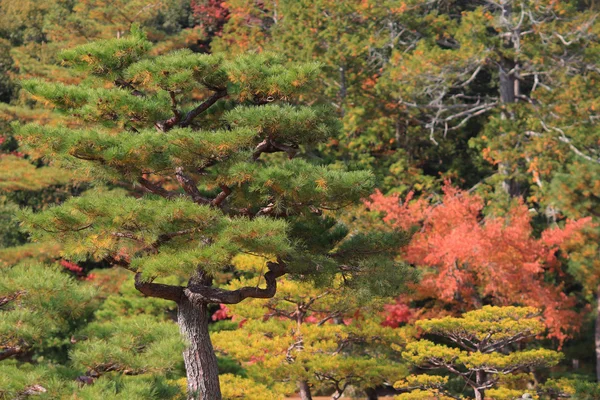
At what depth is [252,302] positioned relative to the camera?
12977 mm

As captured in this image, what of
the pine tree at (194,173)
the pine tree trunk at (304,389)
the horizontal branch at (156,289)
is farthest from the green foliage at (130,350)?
the pine tree trunk at (304,389)

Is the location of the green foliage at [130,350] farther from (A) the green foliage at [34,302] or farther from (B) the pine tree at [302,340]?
(B) the pine tree at [302,340]

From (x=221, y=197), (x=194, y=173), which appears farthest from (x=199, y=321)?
(x=194, y=173)

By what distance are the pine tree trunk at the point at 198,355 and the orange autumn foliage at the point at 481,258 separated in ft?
20.1

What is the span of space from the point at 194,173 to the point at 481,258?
7.37 metres

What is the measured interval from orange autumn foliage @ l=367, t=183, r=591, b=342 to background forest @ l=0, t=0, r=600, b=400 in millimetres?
51

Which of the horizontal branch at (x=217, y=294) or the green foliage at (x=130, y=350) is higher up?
the green foliage at (x=130, y=350)

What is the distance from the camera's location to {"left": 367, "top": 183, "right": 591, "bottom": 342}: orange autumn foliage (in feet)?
51.0

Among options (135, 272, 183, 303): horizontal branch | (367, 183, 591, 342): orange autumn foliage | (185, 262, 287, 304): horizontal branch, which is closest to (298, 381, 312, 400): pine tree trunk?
(367, 183, 591, 342): orange autumn foliage

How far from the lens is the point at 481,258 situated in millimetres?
15375

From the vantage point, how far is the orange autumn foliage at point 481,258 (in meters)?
15.6

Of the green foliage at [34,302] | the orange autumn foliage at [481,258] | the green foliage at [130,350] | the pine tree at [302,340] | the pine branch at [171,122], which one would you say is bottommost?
the orange autumn foliage at [481,258]

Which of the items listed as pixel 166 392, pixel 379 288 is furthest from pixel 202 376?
pixel 379 288

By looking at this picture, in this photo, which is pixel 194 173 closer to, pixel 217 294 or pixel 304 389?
pixel 217 294
